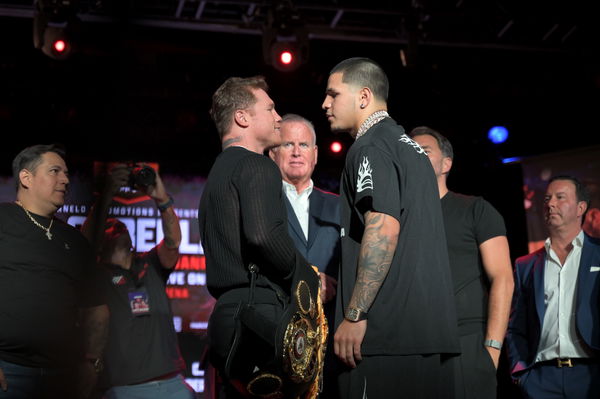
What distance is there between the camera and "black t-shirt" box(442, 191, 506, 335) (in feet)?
11.5

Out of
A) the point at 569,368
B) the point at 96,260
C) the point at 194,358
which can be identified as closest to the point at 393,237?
the point at 569,368

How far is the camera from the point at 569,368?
4.31 m

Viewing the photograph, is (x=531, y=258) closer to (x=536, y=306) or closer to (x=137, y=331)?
(x=536, y=306)

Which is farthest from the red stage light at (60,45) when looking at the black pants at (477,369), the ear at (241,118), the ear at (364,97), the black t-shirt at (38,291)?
the black pants at (477,369)

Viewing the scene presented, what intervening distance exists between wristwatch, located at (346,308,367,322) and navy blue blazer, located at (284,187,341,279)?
3.81ft

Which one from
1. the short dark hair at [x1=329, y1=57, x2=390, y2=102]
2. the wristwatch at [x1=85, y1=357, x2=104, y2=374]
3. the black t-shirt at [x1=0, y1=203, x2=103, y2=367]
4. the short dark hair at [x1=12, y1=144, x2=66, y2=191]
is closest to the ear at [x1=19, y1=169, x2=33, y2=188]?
the short dark hair at [x1=12, y1=144, x2=66, y2=191]

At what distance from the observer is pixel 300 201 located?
4102mm

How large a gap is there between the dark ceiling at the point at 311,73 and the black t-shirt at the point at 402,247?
4381 mm

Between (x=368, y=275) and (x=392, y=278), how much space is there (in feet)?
0.41

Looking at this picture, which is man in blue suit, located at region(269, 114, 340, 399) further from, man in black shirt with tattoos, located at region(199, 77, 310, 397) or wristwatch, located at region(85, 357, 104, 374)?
wristwatch, located at region(85, 357, 104, 374)

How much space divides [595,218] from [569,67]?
6.94 ft

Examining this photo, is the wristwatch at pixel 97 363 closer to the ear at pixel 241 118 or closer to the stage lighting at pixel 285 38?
the ear at pixel 241 118

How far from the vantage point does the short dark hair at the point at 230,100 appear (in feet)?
10.3

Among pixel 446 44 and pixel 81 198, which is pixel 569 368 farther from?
pixel 81 198
